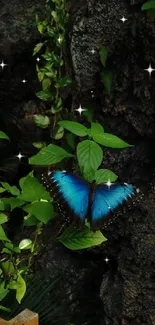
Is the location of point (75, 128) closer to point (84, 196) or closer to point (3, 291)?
point (84, 196)

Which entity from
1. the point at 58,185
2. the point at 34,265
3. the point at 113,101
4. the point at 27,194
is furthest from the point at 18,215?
the point at 58,185

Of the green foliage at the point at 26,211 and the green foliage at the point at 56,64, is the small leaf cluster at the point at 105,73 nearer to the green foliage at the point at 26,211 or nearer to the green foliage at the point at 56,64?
the green foliage at the point at 56,64

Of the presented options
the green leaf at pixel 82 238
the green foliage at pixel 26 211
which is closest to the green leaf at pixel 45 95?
the green foliage at pixel 26 211

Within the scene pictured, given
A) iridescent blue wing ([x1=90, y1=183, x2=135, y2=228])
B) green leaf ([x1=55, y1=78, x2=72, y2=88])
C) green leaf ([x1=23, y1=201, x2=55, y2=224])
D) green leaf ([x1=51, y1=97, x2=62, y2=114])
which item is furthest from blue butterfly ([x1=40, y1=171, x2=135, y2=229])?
green leaf ([x1=51, y1=97, x2=62, y2=114])

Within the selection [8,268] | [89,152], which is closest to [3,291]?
[8,268]

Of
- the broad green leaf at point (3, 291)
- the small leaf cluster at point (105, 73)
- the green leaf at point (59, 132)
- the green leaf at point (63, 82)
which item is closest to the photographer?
the broad green leaf at point (3, 291)

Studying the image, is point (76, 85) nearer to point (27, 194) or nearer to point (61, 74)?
point (61, 74)

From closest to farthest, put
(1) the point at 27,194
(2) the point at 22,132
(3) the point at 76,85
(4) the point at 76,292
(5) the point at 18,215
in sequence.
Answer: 1. (1) the point at 27,194
2. (3) the point at 76,85
3. (4) the point at 76,292
4. (5) the point at 18,215
5. (2) the point at 22,132
